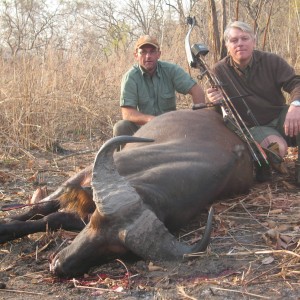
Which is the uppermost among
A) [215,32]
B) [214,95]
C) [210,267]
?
[215,32]

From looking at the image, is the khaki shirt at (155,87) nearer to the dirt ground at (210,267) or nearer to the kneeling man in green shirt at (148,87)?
the kneeling man in green shirt at (148,87)

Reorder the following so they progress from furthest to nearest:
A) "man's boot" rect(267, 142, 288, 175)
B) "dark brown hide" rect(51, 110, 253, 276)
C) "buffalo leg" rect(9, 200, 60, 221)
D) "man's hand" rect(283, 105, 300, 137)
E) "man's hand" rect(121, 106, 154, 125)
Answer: "man's hand" rect(121, 106, 154, 125) → "man's boot" rect(267, 142, 288, 175) → "man's hand" rect(283, 105, 300, 137) → "buffalo leg" rect(9, 200, 60, 221) → "dark brown hide" rect(51, 110, 253, 276)

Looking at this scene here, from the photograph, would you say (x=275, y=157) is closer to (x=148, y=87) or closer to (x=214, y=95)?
(x=214, y=95)

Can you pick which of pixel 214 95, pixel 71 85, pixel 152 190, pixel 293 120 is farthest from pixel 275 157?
pixel 71 85

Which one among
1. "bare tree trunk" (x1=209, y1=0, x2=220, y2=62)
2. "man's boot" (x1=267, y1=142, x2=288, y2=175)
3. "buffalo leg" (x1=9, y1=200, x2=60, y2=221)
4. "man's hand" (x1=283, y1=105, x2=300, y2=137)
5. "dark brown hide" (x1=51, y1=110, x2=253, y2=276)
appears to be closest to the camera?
"dark brown hide" (x1=51, y1=110, x2=253, y2=276)

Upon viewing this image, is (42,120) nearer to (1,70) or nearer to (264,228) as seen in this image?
(1,70)

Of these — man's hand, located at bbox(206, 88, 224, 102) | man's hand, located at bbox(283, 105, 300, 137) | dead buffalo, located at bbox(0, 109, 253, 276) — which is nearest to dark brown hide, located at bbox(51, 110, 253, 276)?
dead buffalo, located at bbox(0, 109, 253, 276)

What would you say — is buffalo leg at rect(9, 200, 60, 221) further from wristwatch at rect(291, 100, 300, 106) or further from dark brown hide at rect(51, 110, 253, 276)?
wristwatch at rect(291, 100, 300, 106)

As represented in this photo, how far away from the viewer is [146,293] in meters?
2.44

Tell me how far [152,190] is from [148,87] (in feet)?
7.96

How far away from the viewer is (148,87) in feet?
17.4

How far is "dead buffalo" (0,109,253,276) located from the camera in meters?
2.65

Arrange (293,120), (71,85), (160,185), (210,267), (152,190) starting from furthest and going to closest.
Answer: (71,85) → (293,120) → (160,185) → (152,190) → (210,267)

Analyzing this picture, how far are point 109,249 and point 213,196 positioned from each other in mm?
1047
